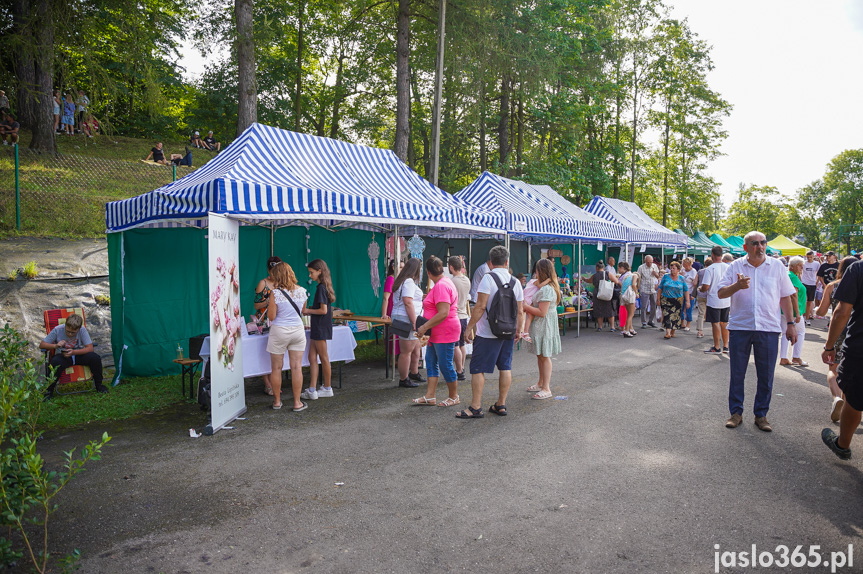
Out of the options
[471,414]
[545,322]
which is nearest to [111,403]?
[471,414]

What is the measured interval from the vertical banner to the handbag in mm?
9892

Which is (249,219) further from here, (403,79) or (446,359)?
(403,79)

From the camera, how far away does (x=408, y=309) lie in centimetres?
738

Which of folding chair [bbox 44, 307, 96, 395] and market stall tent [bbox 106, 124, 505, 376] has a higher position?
market stall tent [bbox 106, 124, 505, 376]

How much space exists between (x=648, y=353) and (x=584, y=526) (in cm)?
780

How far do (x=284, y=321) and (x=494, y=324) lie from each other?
237 cm

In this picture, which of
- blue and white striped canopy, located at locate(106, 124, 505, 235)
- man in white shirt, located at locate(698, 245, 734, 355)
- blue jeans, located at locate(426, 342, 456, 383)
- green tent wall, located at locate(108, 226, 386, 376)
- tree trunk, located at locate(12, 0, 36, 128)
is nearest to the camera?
blue and white striped canopy, located at locate(106, 124, 505, 235)

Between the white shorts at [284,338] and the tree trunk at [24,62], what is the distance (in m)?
10.5

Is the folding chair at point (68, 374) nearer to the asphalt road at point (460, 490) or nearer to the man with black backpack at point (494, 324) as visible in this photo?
the asphalt road at point (460, 490)

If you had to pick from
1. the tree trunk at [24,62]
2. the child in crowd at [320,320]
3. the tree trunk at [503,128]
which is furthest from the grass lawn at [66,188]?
the tree trunk at [503,128]

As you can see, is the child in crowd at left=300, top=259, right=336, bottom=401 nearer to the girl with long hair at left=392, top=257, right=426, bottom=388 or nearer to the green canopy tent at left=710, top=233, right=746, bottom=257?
the girl with long hair at left=392, top=257, right=426, bottom=388

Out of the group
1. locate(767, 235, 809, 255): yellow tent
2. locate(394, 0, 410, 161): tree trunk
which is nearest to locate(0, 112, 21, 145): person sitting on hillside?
locate(394, 0, 410, 161): tree trunk

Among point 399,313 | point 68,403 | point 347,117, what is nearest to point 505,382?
point 399,313

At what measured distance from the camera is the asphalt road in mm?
3348
